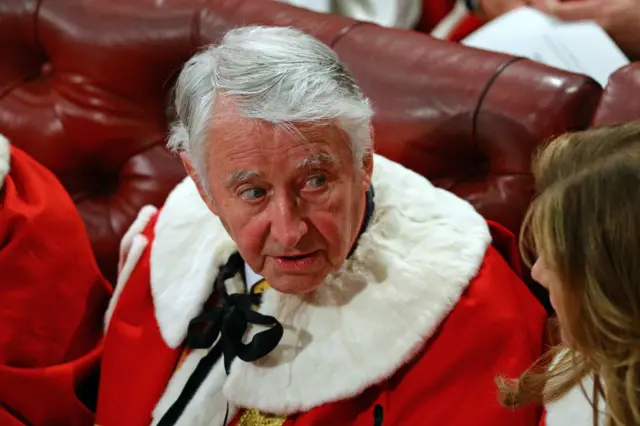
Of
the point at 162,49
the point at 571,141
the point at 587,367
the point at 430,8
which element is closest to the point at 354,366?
the point at 587,367

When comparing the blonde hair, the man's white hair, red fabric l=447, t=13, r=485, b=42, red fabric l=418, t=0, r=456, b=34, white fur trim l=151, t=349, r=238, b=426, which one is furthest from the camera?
red fabric l=418, t=0, r=456, b=34

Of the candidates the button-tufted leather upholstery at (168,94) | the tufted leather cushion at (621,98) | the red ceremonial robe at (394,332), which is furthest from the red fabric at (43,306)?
the tufted leather cushion at (621,98)

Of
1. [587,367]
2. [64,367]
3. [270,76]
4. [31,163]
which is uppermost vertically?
[270,76]

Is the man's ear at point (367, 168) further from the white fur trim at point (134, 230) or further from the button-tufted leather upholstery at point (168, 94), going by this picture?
the white fur trim at point (134, 230)

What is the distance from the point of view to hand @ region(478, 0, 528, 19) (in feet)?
6.23

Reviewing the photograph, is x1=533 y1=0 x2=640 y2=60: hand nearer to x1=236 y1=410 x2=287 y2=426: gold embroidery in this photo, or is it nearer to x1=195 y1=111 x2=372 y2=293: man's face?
x1=195 y1=111 x2=372 y2=293: man's face

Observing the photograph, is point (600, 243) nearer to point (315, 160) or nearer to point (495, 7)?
point (315, 160)

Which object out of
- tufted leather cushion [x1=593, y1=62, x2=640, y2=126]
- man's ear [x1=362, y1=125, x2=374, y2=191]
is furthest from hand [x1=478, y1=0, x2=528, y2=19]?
man's ear [x1=362, y1=125, x2=374, y2=191]

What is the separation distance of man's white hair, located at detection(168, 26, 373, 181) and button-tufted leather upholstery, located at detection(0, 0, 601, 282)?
29cm

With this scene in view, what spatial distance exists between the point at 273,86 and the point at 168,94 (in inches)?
28.9

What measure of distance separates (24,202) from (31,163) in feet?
0.38

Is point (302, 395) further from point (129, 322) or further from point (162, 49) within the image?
point (162, 49)

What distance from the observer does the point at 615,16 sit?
1571 millimetres

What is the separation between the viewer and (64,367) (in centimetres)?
136
